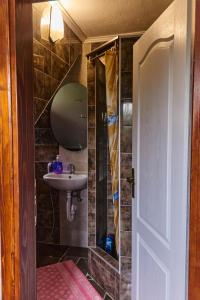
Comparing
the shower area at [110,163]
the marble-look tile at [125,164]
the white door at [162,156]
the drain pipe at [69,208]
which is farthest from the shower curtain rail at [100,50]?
the drain pipe at [69,208]

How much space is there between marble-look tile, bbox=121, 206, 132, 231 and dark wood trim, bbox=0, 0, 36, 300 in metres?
1.16

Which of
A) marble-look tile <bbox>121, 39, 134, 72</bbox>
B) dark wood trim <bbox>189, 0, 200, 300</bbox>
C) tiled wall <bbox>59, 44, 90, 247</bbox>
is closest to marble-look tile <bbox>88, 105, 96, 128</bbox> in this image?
tiled wall <bbox>59, 44, 90, 247</bbox>

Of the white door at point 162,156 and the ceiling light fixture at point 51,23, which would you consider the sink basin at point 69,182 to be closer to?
the white door at point 162,156

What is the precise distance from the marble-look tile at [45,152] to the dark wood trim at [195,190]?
2.25 meters

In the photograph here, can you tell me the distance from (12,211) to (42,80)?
1.47m

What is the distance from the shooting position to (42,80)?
2.07 metres

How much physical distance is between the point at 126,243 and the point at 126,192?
40 cm

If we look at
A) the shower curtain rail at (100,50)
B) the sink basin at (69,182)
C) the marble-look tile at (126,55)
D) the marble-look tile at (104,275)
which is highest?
the shower curtain rail at (100,50)

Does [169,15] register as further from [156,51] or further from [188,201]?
[188,201]

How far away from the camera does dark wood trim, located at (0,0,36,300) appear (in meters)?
0.82

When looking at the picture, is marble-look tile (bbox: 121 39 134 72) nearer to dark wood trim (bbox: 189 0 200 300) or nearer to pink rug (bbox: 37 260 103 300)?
dark wood trim (bbox: 189 0 200 300)

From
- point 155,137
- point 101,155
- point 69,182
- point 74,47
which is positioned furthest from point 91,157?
point 155,137

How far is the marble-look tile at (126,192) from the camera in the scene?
6.43 feet

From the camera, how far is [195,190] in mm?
793
